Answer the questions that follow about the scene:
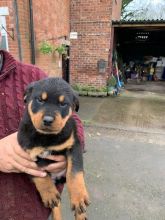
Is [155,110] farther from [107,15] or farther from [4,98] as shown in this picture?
[4,98]

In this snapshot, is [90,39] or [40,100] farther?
[90,39]

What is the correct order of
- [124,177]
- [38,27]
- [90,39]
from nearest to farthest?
[124,177]
[38,27]
[90,39]

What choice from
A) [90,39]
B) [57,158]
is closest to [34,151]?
[57,158]

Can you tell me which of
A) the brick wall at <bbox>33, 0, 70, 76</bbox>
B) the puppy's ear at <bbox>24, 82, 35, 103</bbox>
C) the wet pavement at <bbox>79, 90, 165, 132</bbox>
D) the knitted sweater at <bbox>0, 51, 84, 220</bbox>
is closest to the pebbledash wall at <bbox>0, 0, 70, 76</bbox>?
the brick wall at <bbox>33, 0, 70, 76</bbox>

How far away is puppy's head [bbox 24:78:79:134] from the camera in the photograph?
1.50 m

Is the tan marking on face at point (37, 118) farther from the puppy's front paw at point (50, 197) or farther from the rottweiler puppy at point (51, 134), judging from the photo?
the puppy's front paw at point (50, 197)

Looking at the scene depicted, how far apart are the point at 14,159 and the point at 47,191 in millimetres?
296

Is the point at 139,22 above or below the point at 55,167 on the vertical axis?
above

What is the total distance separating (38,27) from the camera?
788cm

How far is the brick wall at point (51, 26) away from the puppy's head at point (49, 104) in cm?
649

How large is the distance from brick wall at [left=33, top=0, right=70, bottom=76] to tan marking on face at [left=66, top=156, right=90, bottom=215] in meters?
6.68

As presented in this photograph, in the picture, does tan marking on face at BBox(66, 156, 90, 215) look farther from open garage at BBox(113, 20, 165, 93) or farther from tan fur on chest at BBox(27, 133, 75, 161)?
open garage at BBox(113, 20, 165, 93)

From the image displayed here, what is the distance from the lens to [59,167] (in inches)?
64.4

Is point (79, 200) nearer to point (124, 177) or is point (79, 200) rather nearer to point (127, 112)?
point (124, 177)
